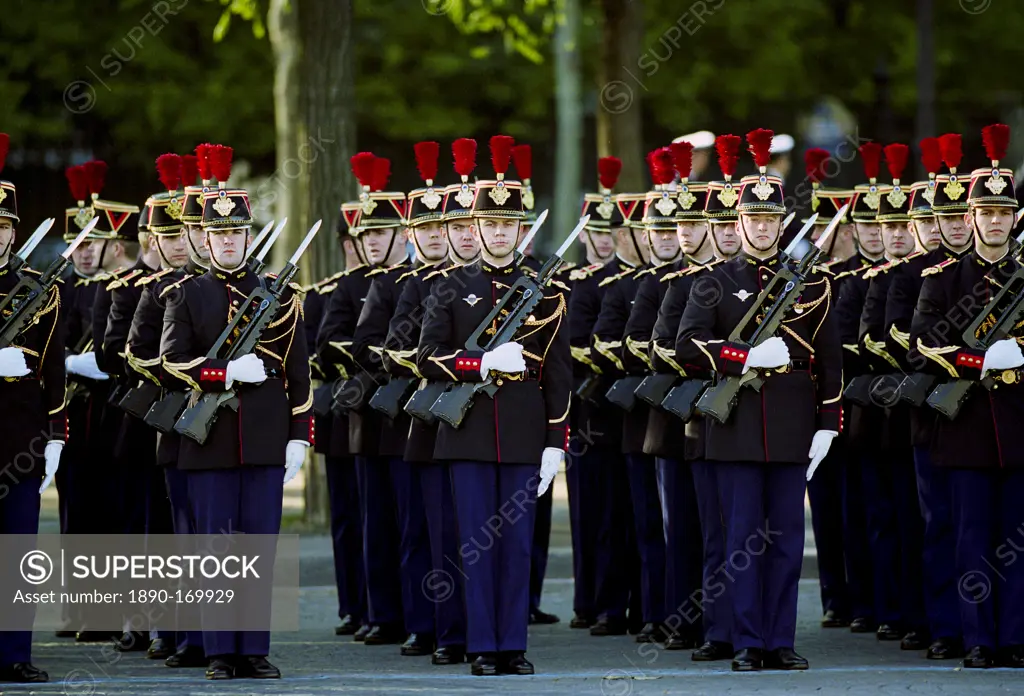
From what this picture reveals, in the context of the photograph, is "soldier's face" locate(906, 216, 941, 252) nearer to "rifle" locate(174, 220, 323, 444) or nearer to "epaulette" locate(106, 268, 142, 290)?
"rifle" locate(174, 220, 323, 444)

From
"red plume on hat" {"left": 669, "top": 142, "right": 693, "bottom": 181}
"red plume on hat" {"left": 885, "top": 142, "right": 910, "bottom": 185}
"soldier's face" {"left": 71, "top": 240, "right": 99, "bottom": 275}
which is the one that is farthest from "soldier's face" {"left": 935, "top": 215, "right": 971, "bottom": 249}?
"soldier's face" {"left": 71, "top": 240, "right": 99, "bottom": 275}

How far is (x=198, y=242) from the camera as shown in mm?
10328

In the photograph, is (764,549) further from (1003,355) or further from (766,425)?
(1003,355)

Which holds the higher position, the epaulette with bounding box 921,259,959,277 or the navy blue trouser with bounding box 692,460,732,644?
the epaulette with bounding box 921,259,959,277

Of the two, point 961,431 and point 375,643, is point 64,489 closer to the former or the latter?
point 375,643

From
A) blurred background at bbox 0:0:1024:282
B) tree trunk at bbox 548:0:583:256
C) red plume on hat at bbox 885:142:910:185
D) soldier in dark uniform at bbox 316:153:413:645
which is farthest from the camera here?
A: blurred background at bbox 0:0:1024:282

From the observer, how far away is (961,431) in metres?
10.2

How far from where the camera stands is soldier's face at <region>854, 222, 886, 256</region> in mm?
12125

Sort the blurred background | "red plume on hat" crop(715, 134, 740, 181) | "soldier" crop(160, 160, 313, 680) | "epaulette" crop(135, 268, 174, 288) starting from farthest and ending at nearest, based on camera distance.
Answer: the blurred background → "red plume on hat" crop(715, 134, 740, 181) → "epaulette" crop(135, 268, 174, 288) → "soldier" crop(160, 160, 313, 680)

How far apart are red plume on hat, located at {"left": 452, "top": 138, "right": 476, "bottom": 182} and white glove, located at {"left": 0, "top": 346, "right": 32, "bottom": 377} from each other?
2319mm

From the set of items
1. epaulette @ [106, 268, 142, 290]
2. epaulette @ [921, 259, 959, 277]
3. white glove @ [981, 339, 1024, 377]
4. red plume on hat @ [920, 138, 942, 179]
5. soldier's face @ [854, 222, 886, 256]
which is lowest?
white glove @ [981, 339, 1024, 377]

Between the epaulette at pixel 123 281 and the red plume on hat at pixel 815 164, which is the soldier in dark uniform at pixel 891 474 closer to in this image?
the red plume on hat at pixel 815 164

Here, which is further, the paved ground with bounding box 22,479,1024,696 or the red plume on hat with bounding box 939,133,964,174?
the red plume on hat with bounding box 939,133,964,174

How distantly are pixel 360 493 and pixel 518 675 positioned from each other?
2285 millimetres
